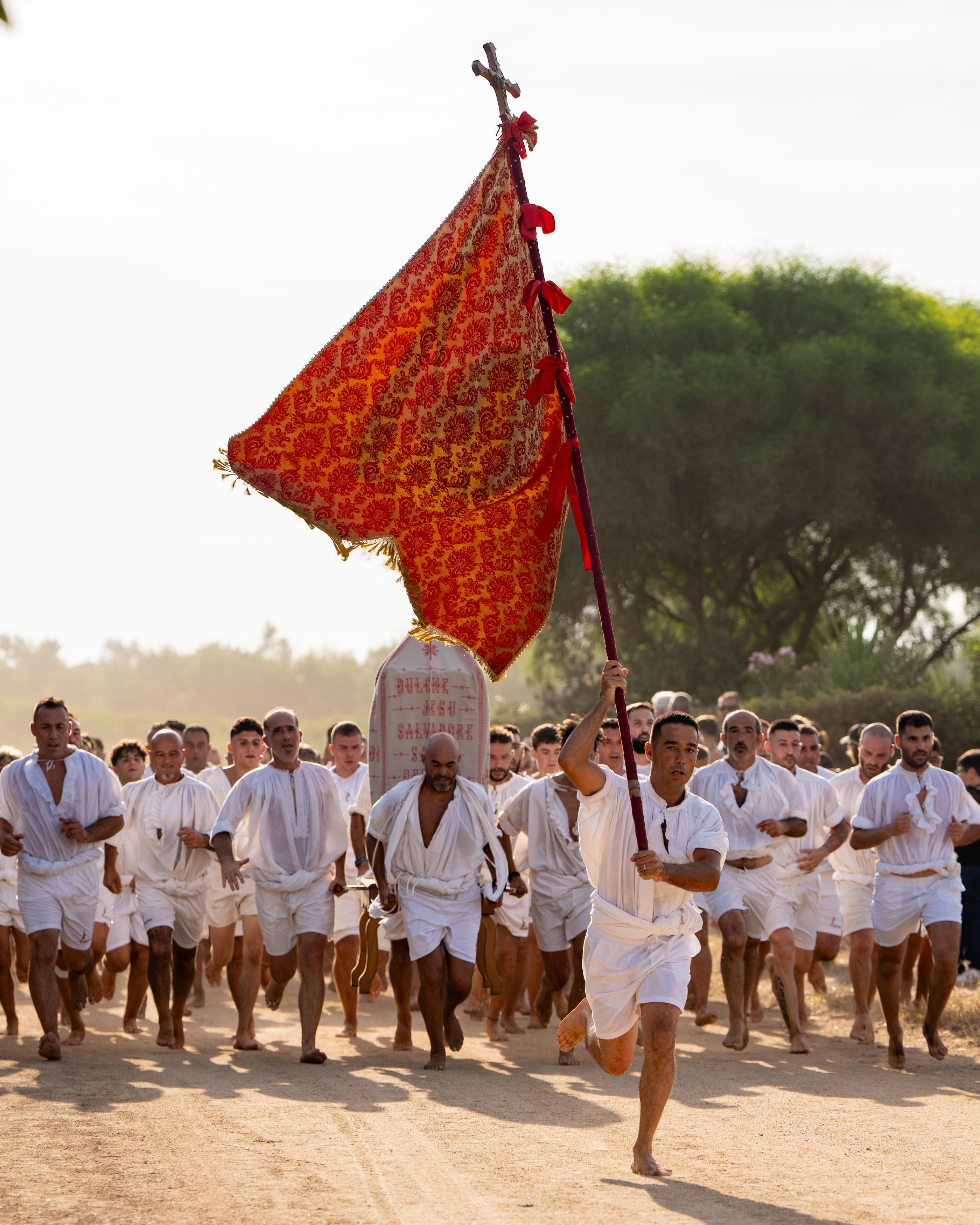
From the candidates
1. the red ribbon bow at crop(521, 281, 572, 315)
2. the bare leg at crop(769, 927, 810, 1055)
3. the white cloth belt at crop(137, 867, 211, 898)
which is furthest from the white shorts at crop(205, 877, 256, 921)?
the red ribbon bow at crop(521, 281, 572, 315)

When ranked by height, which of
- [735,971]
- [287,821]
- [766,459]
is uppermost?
[766,459]

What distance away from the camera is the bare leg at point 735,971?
11.9m

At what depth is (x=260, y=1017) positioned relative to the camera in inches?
559

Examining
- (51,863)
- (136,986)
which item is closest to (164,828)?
(51,863)

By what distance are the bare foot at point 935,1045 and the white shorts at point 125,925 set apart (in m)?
5.88

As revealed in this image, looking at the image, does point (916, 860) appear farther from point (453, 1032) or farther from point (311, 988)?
point (311, 988)

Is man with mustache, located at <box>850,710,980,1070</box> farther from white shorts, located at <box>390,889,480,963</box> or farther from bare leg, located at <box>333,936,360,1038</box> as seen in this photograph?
bare leg, located at <box>333,936,360,1038</box>

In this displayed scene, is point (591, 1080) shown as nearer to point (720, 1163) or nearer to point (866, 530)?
point (720, 1163)

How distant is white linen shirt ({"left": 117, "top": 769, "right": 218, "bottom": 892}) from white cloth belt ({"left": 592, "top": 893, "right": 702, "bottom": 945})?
17.0 feet

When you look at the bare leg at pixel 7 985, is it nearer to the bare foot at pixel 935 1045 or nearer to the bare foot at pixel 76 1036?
the bare foot at pixel 76 1036

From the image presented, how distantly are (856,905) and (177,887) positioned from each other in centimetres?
520

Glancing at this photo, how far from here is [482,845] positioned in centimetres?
1162

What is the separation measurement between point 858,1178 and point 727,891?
452 centimetres

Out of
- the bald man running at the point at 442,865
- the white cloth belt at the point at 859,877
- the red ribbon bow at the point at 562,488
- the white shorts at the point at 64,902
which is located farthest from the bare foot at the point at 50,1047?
the white cloth belt at the point at 859,877
